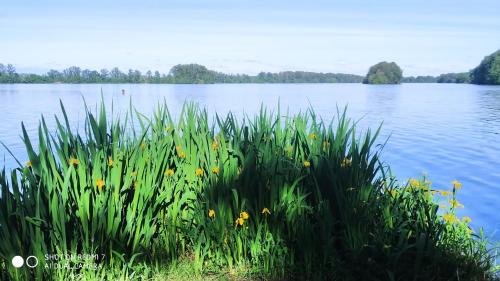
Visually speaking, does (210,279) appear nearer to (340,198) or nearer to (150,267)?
(150,267)

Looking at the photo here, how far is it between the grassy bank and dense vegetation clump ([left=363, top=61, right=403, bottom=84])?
106731 mm

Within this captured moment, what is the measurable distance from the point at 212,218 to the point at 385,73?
108 m

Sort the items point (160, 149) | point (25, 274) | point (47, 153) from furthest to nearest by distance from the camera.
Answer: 1. point (160, 149)
2. point (47, 153)
3. point (25, 274)

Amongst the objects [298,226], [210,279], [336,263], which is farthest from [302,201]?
[210,279]

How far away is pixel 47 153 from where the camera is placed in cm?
256

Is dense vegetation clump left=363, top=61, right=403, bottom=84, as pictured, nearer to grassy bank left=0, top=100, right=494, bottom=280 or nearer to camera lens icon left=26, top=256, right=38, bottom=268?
grassy bank left=0, top=100, right=494, bottom=280

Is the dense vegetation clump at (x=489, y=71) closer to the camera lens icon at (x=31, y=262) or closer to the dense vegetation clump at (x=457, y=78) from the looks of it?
the dense vegetation clump at (x=457, y=78)

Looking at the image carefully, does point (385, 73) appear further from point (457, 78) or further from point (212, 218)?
Result: point (212, 218)

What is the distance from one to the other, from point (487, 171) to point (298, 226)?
872 centimetres

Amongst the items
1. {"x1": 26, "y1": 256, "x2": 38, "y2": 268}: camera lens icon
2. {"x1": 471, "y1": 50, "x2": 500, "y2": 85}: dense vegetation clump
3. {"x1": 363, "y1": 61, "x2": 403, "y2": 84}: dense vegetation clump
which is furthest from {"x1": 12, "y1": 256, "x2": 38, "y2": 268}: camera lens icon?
{"x1": 363, "y1": 61, "x2": 403, "y2": 84}: dense vegetation clump

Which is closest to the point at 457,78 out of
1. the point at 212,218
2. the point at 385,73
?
the point at 385,73

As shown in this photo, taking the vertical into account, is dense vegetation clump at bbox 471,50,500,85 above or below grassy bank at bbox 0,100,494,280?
above

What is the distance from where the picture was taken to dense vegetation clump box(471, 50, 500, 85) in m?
81.3

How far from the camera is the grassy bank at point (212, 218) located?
2.49 metres
